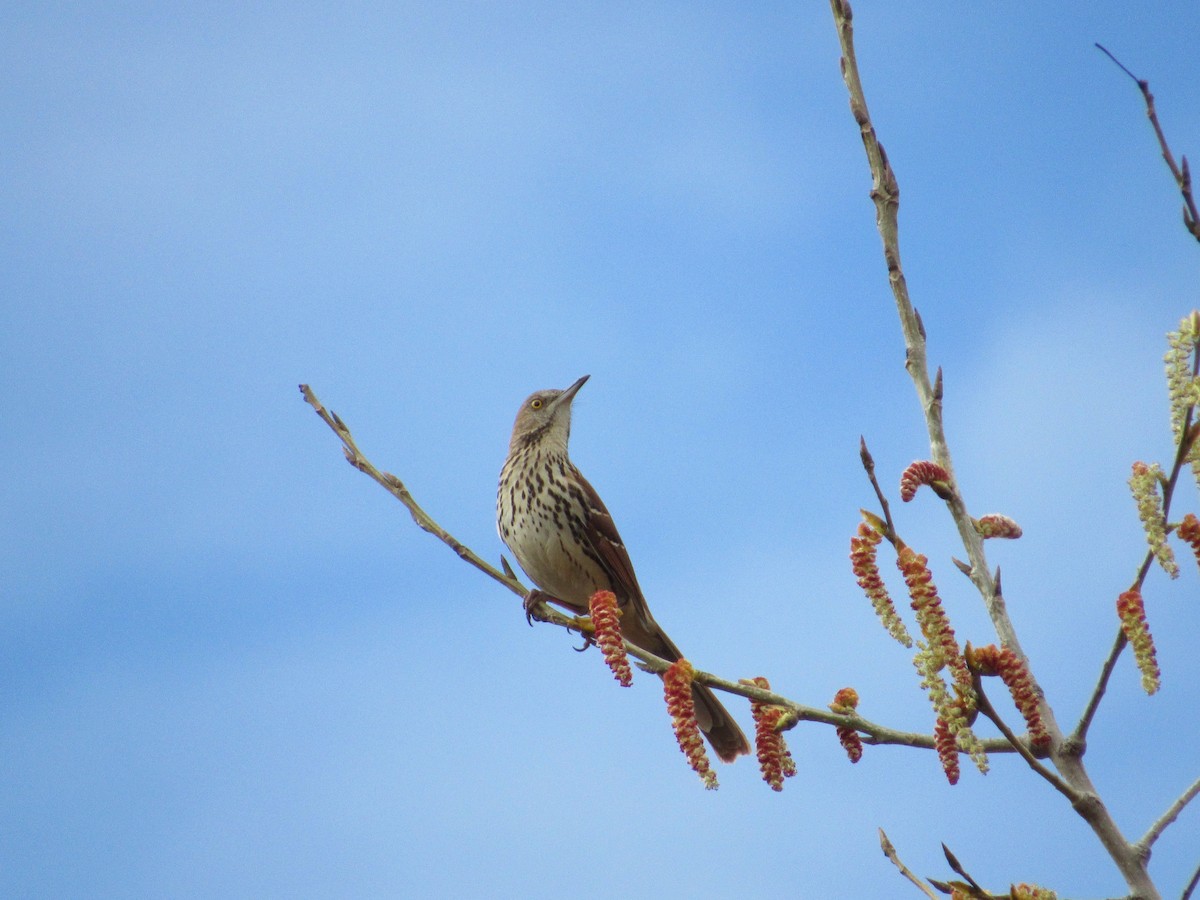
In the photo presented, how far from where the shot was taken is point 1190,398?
8.29 ft

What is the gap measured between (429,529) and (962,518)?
153 cm

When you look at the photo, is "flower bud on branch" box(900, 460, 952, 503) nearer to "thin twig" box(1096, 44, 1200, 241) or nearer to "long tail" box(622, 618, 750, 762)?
"thin twig" box(1096, 44, 1200, 241)

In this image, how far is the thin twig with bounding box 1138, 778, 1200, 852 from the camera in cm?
258

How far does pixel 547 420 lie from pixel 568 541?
1421mm

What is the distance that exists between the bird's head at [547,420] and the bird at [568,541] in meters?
0.37

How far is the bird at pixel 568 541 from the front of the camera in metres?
7.16

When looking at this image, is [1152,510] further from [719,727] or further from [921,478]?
[719,727]

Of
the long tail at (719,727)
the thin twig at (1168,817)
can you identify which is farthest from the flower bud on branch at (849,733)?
the long tail at (719,727)

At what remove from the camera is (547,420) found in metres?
8.49

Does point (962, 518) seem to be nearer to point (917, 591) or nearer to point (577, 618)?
point (917, 591)

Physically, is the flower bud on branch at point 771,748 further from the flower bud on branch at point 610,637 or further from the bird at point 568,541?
the bird at point 568,541

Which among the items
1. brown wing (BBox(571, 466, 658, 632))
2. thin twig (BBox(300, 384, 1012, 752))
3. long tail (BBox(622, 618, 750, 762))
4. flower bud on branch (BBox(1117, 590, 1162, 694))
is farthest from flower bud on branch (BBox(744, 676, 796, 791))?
brown wing (BBox(571, 466, 658, 632))

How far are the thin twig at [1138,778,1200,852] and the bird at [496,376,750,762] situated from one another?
13.1 feet

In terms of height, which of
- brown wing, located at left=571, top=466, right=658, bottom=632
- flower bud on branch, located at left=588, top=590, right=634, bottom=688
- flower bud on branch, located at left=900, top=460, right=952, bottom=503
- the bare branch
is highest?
brown wing, located at left=571, top=466, right=658, bottom=632
